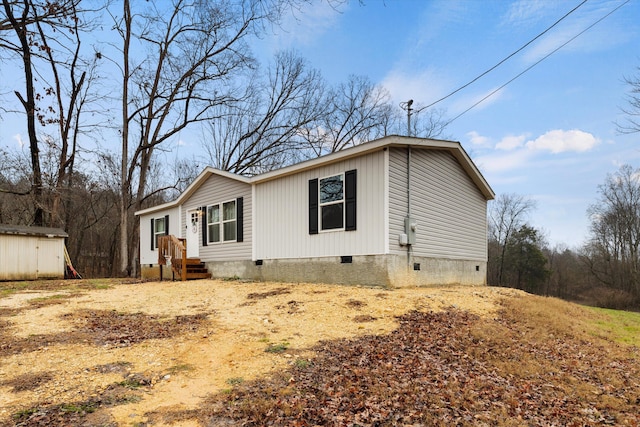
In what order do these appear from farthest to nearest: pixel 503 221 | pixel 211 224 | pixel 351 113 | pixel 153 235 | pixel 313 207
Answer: pixel 503 221 < pixel 351 113 < pixel 153 235 < pixel 211 224 < pixel 313 207

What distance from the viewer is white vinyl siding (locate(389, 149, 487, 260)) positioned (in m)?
9.53

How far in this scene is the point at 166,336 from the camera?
595 centimetres

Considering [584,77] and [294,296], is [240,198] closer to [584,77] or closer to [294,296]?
[294,296]

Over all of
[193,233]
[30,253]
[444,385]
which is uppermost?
[193,233]

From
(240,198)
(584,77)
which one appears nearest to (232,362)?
(240,198)

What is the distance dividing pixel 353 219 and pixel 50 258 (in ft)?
47.5

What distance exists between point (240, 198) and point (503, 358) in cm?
948

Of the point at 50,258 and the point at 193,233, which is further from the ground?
the point at 193,233

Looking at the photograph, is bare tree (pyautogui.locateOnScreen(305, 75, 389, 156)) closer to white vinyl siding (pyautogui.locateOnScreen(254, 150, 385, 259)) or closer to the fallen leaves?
white vinyl siding (pyautogui.locateOnScreen(254, 150, 385, 259))

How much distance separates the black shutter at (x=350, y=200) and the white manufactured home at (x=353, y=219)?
25 mm

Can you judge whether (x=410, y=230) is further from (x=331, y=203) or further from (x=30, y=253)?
(x=30, y=253)

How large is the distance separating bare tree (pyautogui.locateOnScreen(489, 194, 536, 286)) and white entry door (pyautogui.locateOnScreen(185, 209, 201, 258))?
91.9 feet

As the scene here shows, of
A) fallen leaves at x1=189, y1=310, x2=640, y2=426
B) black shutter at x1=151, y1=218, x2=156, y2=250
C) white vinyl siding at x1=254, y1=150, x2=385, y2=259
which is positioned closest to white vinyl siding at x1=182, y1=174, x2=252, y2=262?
white vinyl siding at x1=254, y1=150, x2=385, y2=259

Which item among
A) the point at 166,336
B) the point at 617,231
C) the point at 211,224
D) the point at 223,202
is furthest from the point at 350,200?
the point at 617,231
